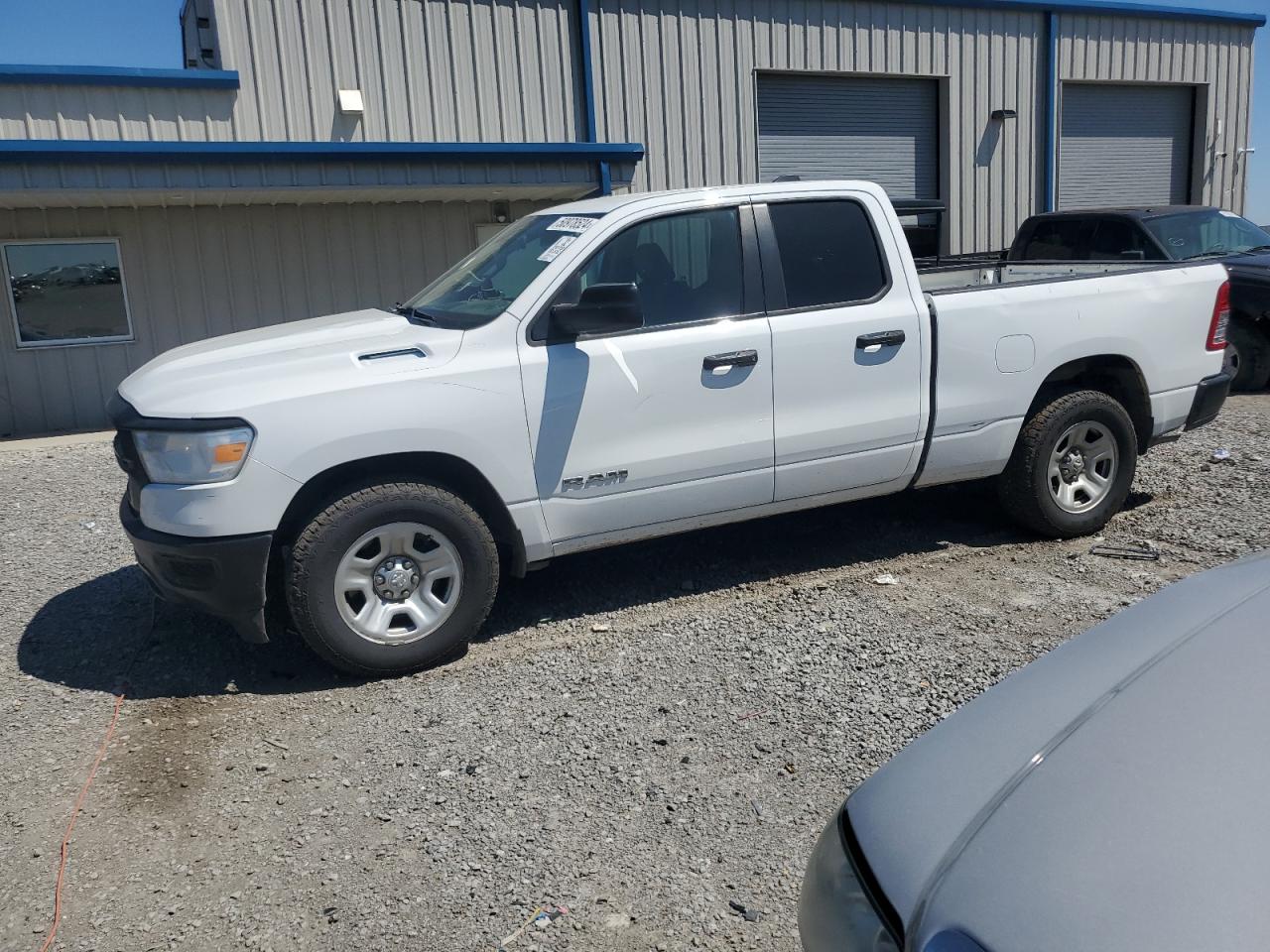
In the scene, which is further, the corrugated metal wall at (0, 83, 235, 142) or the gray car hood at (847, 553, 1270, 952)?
the corrugated metal wall at (0, 83, 235, 142)

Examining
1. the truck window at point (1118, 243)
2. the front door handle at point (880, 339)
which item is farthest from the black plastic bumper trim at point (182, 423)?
the truck window at point (1118, 243)

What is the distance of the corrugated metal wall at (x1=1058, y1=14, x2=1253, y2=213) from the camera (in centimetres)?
1639

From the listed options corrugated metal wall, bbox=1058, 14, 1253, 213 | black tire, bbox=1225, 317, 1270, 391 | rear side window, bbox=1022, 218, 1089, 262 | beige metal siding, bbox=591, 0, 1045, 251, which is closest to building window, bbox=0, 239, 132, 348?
beige metal siding, bbox=591, 0, 1045, 251

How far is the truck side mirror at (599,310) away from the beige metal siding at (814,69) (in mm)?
9295

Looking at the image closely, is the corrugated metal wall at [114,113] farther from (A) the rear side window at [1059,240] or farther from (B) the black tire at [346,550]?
(A) the rear side window at [1059,240]

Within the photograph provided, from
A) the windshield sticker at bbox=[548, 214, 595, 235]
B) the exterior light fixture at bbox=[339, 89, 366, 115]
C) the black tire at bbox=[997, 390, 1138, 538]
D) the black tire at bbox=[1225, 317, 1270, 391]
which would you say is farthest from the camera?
the exterior light fixture at bbox=[339, 89, 366, 115]

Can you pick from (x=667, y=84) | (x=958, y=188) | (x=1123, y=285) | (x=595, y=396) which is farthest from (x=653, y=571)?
(x=958, y=188)

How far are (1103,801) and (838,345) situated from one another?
356cm

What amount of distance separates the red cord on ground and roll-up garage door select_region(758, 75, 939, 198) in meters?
11.8

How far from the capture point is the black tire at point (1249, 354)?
35.1 ft

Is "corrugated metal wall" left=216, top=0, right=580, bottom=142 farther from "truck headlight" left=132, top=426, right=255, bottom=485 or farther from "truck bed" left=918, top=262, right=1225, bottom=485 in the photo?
"truck headlight" left=132, top=426, right=255, bottom=485

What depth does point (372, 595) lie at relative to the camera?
14.8ft

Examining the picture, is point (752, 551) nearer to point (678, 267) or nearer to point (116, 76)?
point (678, 267)

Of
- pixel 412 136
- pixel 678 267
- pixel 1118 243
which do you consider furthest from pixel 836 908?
pixel 412 136
